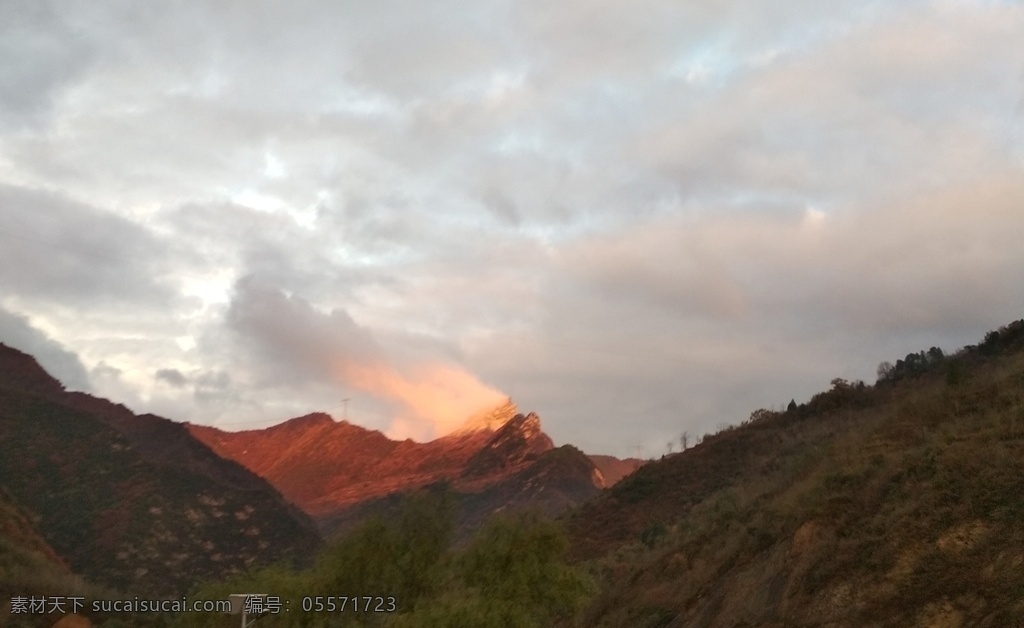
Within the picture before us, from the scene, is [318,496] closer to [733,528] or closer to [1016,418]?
[733,528]

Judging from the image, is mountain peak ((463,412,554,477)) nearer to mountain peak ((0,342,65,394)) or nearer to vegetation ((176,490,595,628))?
mountain peak ((0,342,65,394))

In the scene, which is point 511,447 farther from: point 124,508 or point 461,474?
point 124,508

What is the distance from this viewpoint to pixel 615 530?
2864 inches

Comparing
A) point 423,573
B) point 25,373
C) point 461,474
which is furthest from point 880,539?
point 461,474

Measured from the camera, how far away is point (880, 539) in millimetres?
22062

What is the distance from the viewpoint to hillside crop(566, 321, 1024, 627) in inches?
741

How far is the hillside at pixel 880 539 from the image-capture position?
18812 mm

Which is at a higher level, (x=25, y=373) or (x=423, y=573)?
(x=25, y=373)

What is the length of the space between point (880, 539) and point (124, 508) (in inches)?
3454

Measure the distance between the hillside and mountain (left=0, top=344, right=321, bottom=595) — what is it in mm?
59334

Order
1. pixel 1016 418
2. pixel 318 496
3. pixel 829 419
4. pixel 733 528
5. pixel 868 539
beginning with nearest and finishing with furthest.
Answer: pixel 868 539, pixel 1016 418, pixel 733 528, pixel 829 419, pixel 318 496

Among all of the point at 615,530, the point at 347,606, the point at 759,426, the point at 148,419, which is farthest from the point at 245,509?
the point at 347,606

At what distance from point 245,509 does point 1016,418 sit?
98236 millimetres

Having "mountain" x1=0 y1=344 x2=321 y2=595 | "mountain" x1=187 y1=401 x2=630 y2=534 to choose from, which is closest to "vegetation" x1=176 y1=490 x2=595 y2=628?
"mountain" x1=0 y1=344 x2=321 y2=595
